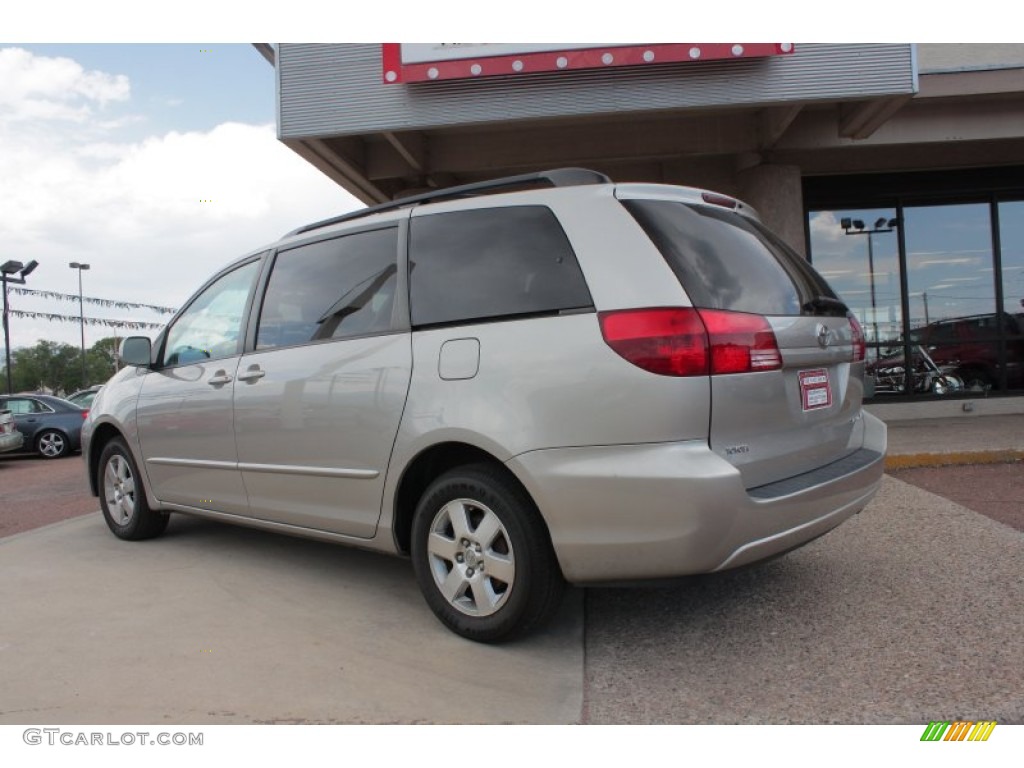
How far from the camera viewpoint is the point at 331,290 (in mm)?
3660

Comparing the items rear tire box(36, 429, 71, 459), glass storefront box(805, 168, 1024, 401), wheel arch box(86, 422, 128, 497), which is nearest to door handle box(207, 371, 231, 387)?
wheel arch box(86, 422, 128, 497)

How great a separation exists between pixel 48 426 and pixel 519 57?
36.6ft

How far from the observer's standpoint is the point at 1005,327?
975 cm

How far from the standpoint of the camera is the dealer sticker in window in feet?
9.41

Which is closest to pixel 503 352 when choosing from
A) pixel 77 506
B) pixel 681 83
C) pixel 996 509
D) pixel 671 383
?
pixel 671 383

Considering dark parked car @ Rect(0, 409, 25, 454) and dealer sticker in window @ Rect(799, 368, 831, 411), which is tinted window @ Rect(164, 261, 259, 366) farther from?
dark parked car @ Rect(0, 409, 25, 454)

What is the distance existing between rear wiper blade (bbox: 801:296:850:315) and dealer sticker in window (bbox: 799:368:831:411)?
0.26 meters

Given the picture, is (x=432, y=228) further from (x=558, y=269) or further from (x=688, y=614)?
(x=688, y=614)

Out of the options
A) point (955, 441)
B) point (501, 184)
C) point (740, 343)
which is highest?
point (501, 184)

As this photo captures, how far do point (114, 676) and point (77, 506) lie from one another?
4.77 m

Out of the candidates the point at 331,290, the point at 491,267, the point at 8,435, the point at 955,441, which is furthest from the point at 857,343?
the point at 8,435

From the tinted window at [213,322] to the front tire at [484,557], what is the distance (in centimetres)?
175

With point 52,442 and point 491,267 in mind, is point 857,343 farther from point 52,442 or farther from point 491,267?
point 52,442

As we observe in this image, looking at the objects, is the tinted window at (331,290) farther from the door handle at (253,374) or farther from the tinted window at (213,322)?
the tinted window at (213,322)
